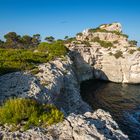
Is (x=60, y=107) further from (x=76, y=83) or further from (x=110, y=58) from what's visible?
(x=110, y=58)

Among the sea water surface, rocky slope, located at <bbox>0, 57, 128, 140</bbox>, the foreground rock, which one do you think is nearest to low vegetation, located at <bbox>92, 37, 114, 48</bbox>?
the sea water surface

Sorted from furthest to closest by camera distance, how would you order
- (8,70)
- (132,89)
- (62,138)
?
(132,89), (8,70), (62,138)

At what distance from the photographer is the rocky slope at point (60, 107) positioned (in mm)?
14985

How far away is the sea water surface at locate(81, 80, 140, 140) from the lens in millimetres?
44381

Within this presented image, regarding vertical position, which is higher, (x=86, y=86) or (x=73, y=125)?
(x=73, y=125)

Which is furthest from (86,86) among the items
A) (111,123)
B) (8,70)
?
(111,123)

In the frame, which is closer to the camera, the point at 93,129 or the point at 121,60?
the point at 93,129

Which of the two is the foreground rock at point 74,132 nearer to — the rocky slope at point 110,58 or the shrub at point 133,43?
the rocky slope at point 110,58

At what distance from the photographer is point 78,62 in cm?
8612

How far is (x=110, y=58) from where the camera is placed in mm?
89812

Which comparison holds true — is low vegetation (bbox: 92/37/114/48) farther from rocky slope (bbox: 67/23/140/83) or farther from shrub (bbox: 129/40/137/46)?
shrub (bbox: 129/40/137/46)

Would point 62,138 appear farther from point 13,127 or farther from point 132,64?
point 132,64

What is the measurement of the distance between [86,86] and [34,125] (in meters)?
59.6

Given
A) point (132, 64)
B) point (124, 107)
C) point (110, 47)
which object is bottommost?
point (124, 107)
